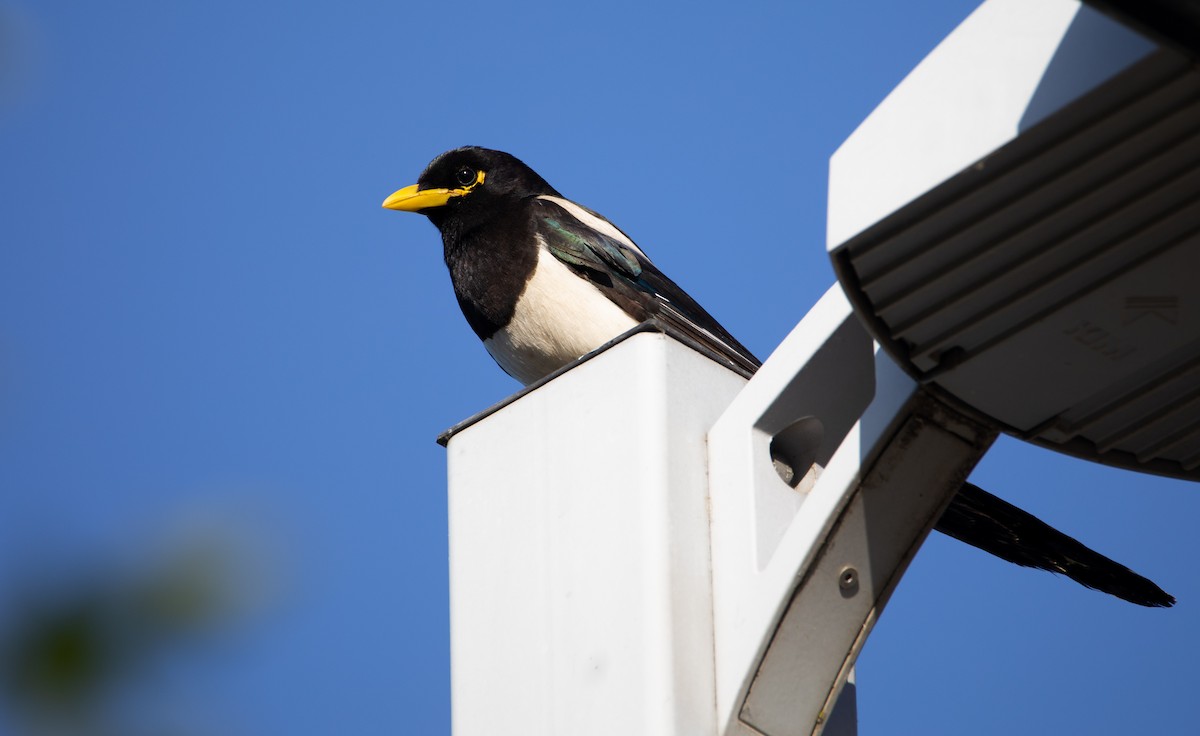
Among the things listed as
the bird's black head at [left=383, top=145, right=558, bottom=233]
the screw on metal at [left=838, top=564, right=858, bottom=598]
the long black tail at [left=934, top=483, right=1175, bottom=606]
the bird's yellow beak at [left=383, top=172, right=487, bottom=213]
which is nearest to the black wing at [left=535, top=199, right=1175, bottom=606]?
the long black tail at [left=934, top=483, right=1175, bottom=606]

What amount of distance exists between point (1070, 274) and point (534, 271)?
4.18 m

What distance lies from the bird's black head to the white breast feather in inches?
29.0

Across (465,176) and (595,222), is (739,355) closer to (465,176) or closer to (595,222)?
(595,222)

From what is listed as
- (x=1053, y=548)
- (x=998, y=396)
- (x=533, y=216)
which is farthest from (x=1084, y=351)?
(x=533, y=216)

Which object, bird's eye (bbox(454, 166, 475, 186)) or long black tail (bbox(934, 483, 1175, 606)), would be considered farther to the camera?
bird's eye (bbox(454, 166, 475, 186))

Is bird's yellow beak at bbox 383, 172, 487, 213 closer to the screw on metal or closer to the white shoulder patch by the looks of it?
the white shoulder patch

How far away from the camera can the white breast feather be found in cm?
609

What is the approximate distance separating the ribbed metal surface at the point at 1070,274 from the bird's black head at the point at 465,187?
4520 mm

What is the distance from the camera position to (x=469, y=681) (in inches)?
115

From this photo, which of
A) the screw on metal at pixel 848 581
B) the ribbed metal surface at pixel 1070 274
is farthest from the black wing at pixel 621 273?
the ribbed metal surface at pixel 1070 274

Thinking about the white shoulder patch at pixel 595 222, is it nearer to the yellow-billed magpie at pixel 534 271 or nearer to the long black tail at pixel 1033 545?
the yellow-billed magpie at pixel 534 271

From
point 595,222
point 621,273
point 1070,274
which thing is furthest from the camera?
point 595,222

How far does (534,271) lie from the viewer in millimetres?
6289

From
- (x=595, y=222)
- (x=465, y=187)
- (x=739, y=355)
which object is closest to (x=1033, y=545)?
(x=739, y=355)
